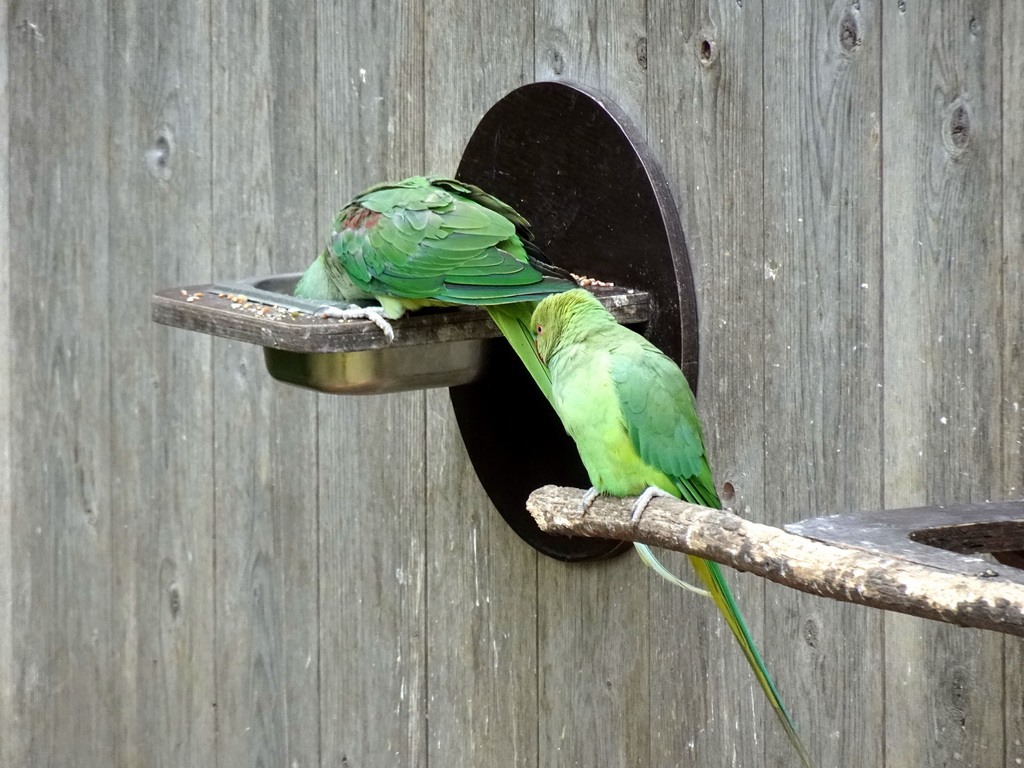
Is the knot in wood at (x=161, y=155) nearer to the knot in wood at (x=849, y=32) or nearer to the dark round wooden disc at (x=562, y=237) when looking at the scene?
the dark round wooden disc at (x=562, y=237)

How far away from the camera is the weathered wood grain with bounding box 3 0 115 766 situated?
9.73 ft

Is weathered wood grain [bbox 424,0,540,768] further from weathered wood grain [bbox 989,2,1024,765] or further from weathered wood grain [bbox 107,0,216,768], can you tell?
weathered wood grain [bbox 989,2,1024,765]

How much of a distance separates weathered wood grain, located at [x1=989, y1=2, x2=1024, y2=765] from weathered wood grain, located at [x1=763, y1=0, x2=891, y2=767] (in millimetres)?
185

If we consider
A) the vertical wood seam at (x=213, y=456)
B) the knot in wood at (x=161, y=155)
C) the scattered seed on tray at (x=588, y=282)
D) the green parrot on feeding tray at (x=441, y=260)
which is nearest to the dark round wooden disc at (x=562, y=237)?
the scattered seed on tray at (x=588, y=282)

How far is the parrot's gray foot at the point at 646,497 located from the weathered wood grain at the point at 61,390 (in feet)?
5.89

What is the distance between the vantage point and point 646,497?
5.24ft

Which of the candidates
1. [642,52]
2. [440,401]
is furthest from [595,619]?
[642,52]

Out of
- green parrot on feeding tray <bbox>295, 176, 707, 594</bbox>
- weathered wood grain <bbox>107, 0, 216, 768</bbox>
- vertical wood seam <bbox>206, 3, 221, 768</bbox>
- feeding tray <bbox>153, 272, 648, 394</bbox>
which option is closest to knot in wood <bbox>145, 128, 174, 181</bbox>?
weathered wood grain <bbox>107, 0, 216, 768</bbox>

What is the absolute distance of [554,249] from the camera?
208 cm

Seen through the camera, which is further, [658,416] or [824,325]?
[824,325]

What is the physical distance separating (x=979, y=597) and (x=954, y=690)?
0.72m

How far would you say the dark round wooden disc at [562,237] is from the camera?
1919 millimetres

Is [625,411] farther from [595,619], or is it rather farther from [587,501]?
[595,619]

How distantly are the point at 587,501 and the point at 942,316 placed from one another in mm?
518
